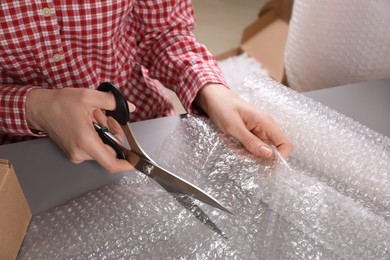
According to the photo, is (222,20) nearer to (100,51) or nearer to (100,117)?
(100,51)

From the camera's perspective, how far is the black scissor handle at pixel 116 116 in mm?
618

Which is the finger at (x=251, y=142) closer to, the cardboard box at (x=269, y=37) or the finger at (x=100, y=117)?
the finger at (x=100, y=117)

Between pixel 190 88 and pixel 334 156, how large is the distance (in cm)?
24

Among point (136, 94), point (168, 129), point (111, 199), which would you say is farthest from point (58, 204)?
point (136, 94)

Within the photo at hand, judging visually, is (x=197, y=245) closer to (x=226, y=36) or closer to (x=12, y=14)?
(x=12, y=14)

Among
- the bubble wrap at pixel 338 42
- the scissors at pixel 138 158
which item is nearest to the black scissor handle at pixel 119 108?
the scissors at pixel 138 158

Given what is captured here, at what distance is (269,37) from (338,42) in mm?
1004

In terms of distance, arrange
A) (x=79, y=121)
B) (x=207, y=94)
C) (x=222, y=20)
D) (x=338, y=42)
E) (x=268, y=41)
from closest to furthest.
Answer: (x=79, y=121)
(x=207, y=94)
(x=338, y=42)
(x=268, y=41)
(x=222, y=20)

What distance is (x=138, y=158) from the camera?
629 mm

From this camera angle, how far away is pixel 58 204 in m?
Answer: 0.63

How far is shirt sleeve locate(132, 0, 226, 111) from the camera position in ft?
2.57

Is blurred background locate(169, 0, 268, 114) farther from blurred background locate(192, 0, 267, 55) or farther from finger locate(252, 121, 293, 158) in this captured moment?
finger locate(252, 121, 293, 158)

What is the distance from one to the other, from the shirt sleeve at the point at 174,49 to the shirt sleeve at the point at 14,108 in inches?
8.9

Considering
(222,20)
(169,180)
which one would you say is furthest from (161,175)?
(222,20)
